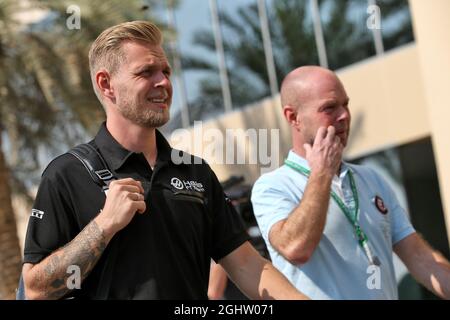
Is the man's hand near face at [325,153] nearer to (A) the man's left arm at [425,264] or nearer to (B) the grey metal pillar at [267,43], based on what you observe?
(A) the man's left arm at [425,264]

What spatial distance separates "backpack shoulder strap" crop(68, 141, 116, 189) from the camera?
3.07 meters

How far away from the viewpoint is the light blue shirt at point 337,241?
4055mm

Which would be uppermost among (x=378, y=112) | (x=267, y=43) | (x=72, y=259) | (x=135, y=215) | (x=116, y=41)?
(x=267, y=43)

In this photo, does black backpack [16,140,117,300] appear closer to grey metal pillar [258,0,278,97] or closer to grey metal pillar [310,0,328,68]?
grey metal pillar [310,0,328,68]

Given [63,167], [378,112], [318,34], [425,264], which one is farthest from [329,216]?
[318,34]

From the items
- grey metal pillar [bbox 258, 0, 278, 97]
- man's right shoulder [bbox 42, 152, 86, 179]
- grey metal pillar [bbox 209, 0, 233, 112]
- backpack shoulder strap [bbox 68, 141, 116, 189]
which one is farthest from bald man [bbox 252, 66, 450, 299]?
grey metal pillar [bbox 209, 0, 233, 112]

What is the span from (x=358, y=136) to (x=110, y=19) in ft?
13.5

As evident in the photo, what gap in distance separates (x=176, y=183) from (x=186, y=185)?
5 centimetres

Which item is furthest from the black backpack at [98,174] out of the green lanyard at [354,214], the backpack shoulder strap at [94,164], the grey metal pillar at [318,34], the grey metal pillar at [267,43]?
the grey metal pillar at [267,43]

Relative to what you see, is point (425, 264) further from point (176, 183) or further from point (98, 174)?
point (98, 174)

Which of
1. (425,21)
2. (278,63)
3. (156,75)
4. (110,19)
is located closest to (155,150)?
(156,75)

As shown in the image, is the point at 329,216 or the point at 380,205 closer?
the point at 329,216

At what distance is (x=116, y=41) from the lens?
3.24m
